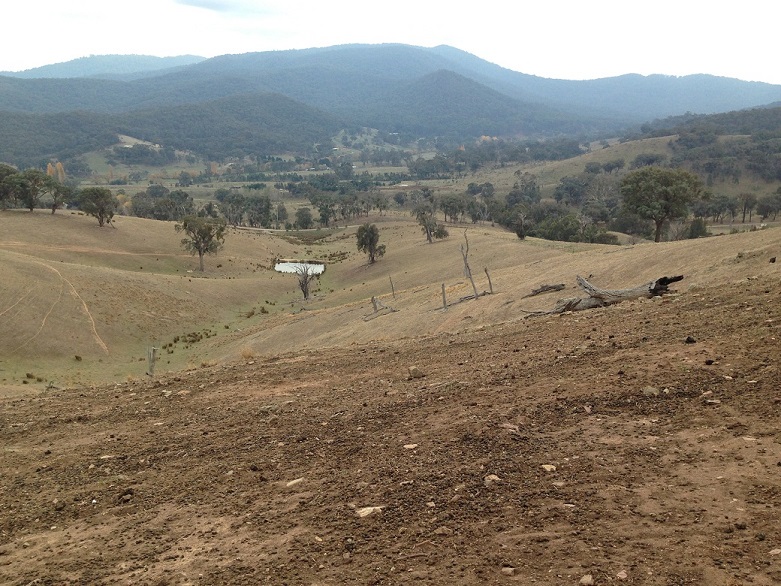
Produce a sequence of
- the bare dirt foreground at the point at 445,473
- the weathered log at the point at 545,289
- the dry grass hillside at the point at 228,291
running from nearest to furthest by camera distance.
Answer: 1. the bare dirt foreground at the point at 445,473
2. the weathered log at the point at 545,289
3. the dry grass hillside at the point at 228,291

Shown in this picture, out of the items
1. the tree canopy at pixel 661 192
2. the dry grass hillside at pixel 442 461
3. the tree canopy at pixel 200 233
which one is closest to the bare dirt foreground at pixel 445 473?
the dry grass hillside at pixel 442 461

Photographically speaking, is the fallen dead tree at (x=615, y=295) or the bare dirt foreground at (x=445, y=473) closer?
the bare dirt foreground at (x=445, y=473)

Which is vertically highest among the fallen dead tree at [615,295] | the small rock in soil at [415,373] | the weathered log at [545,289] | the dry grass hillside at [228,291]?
the fallen dead tree at [615,295]

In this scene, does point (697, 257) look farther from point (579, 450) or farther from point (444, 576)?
point (444, 576)

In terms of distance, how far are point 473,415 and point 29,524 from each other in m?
6.54

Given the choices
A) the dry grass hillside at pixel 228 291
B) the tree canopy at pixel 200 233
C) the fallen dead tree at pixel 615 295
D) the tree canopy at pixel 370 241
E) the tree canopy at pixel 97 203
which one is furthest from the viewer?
the tree canopy at pixel 97 203

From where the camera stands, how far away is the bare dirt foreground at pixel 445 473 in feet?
19.5

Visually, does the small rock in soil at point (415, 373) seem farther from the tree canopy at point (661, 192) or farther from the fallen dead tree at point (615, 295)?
the tree canopy at point (661, 192)

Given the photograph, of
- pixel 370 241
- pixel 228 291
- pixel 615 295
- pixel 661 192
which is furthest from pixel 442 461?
pixel 370 241

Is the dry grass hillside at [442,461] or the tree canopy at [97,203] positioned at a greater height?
the tree canopy at [97,203]

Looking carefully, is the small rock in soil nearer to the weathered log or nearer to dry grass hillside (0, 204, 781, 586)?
dry grass hillside (0, 204, 781, 586)

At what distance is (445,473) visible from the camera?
757 cm

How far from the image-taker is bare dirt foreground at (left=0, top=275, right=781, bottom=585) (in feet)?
19.5

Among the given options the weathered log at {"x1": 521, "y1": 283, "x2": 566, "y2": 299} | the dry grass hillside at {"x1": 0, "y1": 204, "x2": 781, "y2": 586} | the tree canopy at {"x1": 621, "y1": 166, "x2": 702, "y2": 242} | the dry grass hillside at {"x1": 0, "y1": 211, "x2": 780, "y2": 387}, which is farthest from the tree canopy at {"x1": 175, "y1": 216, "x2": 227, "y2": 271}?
the dry grass hillside at {"x1": 0, "y1": 204, "x2": 781, "y2": 586}
